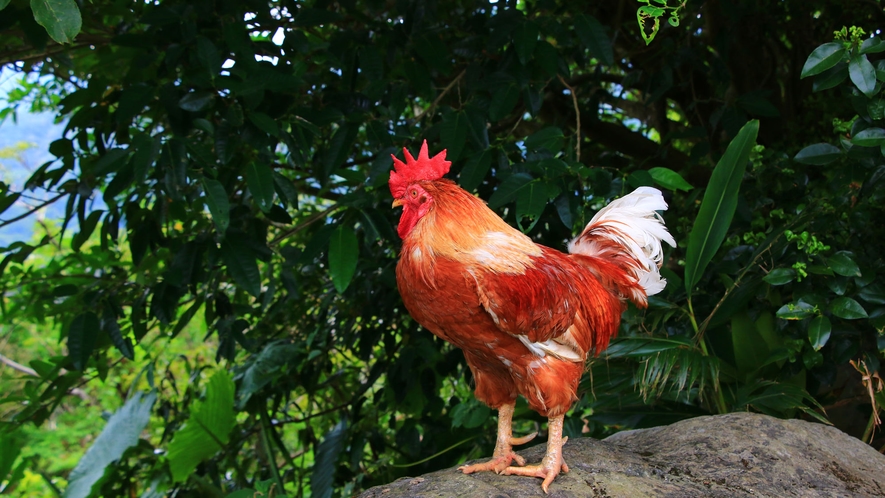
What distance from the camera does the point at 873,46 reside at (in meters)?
2.44

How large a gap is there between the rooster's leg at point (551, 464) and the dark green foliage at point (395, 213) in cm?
62

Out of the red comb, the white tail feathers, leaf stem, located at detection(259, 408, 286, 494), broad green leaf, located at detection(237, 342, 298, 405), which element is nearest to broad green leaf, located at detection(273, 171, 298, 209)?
the red comb

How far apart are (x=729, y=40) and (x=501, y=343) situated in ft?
9.08

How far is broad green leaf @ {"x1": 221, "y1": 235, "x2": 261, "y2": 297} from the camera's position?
3.07 metres

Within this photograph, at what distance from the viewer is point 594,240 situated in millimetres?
2945

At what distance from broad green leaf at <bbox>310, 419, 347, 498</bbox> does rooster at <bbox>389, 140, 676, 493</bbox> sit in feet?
5.69

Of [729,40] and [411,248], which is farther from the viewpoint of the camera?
[729,40]

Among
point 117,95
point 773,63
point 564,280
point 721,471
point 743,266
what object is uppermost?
point 117,95

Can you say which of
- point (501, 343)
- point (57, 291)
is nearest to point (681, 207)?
point (501, 343)

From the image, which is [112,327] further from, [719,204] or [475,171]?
[719,204]

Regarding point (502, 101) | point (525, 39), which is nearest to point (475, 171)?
point (502, 101)

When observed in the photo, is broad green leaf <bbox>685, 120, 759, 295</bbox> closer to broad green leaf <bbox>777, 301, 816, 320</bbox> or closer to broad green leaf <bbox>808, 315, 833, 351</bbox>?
broad green leaf <bbox>777, 301, 816, 320</bbox>

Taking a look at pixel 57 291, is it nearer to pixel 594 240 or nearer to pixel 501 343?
pixel 501 343

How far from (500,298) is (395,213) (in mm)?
1834
